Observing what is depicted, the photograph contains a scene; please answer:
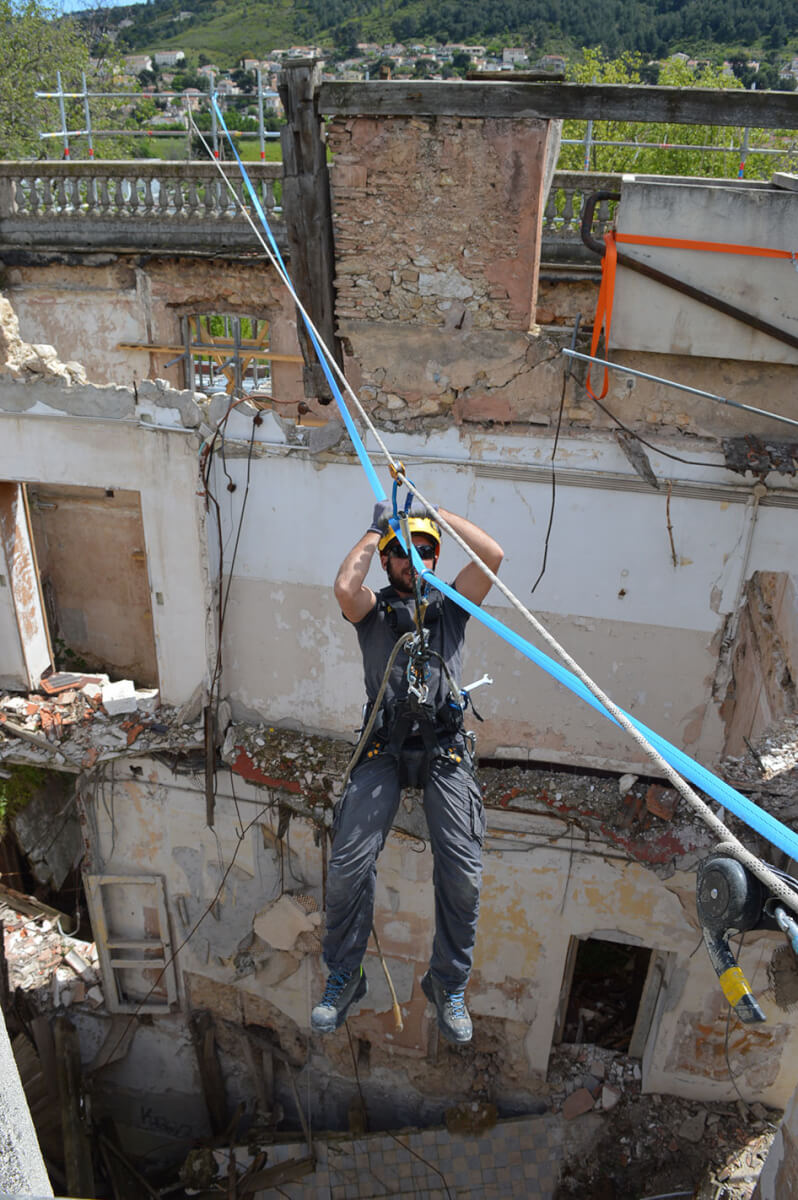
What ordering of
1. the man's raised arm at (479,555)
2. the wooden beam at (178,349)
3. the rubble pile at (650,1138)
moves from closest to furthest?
1. the man's raised arm at (479,555)
2. the rubble pile at (650,1138)
3. the wooden beam at (178,349)

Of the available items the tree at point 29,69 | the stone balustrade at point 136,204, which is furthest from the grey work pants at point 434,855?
the tree at point 29,69

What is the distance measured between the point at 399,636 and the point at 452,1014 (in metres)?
2.09

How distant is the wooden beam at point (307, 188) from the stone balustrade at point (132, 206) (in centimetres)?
498

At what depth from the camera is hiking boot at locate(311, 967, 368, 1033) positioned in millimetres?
5062

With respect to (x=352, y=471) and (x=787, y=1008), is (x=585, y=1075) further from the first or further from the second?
(x=352, y=471)

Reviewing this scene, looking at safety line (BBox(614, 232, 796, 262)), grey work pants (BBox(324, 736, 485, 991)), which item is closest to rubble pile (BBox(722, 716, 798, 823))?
grey work pants (BBox(324, 736, 485, 991))

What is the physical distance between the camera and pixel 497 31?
165 feet

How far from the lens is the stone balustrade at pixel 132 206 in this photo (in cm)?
1162

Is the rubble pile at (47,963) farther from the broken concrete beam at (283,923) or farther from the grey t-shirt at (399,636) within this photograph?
the grey t-shirt at (399,636)

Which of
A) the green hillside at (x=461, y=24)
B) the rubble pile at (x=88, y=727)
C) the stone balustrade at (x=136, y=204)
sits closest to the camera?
the rubble pile at (x=88, y=727)

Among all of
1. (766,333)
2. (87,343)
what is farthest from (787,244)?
(87,343)

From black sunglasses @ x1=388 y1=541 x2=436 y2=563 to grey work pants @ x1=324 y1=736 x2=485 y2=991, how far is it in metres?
1.09

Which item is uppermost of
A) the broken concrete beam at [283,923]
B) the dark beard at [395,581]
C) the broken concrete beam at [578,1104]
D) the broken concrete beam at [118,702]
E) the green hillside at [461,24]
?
the green hillside at [461,24]

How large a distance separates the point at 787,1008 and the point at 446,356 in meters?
5.88
